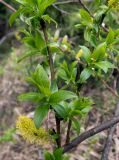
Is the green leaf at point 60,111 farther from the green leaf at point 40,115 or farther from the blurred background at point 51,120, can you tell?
the blurred background at point 51,120

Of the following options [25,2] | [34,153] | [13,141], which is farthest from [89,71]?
[13,141]

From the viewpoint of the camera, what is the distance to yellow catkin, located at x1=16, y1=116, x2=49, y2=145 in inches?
40.9

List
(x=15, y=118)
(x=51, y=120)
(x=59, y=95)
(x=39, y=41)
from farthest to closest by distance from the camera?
(x=15, y=118) < (x=51, y=120) < (x=39, y=41) < (x=59, y=95)

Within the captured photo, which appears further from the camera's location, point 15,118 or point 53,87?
point 15,118

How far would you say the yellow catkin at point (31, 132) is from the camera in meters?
1.04

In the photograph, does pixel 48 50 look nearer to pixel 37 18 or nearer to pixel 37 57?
pixel 37 18

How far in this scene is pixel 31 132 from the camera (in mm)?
1041

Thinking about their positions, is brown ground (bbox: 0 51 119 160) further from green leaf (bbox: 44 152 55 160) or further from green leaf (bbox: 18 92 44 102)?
green leaf (bbox: 18 92 44 102)

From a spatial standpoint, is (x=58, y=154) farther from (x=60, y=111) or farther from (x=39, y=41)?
(x=39, y=41)

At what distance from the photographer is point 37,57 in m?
3.30

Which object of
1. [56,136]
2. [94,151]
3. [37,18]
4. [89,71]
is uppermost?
[37,18]

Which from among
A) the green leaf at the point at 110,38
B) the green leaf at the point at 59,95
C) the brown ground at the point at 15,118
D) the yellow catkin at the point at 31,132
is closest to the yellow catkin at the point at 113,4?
the green leaf at the point at 110,38

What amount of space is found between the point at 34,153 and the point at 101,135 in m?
0.50

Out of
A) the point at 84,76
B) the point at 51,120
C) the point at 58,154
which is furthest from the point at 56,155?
the point at 51,120
